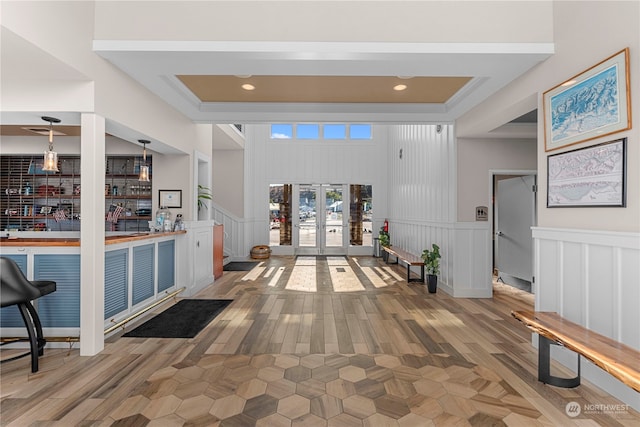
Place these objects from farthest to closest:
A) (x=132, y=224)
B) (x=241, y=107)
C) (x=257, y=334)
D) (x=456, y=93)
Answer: (x=132, y=224) → (x=241, y=107) → (x=456, y=93) → (x=257, y=334)

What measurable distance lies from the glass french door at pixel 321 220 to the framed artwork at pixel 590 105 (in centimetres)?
712

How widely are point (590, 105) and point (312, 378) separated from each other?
2.95 m

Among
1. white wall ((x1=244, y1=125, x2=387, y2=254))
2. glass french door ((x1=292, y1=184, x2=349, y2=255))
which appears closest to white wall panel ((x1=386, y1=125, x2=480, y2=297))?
white wall ((x1=244, y1=125, x2=387, y2=254))

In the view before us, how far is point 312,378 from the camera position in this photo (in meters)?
2.55

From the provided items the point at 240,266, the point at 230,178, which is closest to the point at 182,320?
the point at 240,266

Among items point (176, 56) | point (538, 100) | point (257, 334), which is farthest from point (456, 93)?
point (257, 334)

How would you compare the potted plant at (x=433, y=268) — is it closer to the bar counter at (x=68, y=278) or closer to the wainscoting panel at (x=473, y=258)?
the wainscoting panel at (x=473, y=258)

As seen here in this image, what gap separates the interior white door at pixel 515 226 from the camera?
5.60 meters

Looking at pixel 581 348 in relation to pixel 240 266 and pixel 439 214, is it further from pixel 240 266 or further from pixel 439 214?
pixel 240 266

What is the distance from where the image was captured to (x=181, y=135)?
15.7 ft

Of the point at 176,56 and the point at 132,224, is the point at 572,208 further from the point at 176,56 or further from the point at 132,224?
the point at 132,224

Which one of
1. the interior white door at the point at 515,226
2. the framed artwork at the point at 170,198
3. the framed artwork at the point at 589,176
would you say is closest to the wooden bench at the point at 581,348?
the framed artwork at the point at 589,176

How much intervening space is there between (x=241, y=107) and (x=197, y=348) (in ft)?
10.5

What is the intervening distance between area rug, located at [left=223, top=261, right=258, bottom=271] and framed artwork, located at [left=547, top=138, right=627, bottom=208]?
601 centimetres
